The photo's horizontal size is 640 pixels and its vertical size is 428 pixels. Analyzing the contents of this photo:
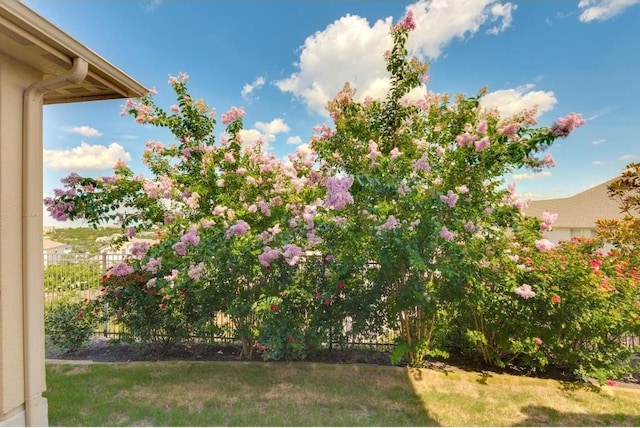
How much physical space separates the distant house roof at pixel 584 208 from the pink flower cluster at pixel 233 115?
46.6ft

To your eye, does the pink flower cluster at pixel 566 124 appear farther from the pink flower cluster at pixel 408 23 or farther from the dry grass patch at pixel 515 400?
the dry grass patch at pixel 515 400

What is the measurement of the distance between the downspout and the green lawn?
2.04 ft

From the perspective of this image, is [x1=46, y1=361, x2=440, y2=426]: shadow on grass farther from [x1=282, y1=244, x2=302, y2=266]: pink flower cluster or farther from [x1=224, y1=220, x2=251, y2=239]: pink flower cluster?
→ [x1=224, y1=220, x2=251, y2=239]: pink flower cluster

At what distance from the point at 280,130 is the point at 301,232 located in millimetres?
2236

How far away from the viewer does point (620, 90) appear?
4984 millimetres

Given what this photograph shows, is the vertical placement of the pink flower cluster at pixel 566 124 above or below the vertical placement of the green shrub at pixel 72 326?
above

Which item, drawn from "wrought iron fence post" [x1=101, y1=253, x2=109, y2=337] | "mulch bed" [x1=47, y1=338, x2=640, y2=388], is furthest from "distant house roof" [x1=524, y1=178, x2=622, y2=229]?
"wrought iron fence post" [x1=101, y1=253, x2=109, y2=337]

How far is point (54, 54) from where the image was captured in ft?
6.62

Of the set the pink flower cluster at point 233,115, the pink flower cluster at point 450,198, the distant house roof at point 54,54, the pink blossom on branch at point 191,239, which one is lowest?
the pink blossom on branch at point 191,239

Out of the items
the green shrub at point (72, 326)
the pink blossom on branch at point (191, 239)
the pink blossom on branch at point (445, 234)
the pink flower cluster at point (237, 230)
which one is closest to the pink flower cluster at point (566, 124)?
the pink blossom on branch at point (445, 234)

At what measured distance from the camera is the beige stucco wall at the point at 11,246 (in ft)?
6.50

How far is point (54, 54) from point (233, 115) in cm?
261

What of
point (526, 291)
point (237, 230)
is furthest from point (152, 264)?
point (526, 291)

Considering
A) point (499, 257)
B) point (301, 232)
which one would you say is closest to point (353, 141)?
point (301, 232)
